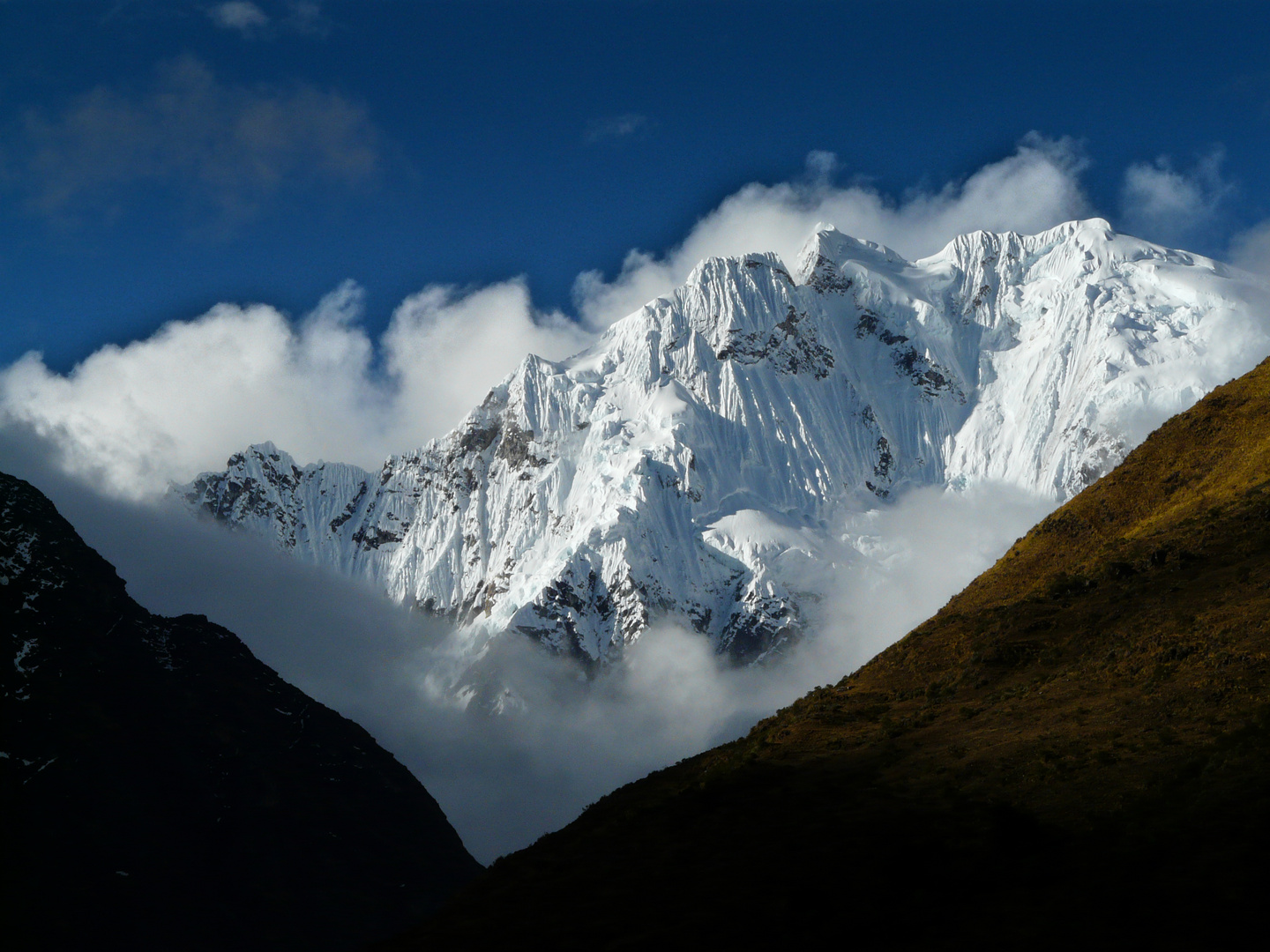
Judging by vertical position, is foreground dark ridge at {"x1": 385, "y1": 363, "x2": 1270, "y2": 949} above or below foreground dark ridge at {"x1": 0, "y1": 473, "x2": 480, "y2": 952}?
below

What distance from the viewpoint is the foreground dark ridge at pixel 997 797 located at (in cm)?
2852

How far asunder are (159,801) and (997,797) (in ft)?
509

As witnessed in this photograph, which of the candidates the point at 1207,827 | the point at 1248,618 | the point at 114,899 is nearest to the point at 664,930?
the point at 1207,827

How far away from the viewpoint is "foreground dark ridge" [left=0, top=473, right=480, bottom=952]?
140 meters

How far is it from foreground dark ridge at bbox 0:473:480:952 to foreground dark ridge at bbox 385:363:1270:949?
11322 centimetres

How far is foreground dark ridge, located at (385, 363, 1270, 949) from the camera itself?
93.6 feet

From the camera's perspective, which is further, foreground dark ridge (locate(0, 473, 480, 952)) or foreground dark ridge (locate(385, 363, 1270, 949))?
foreground dark ridge (locate(0, 473, 480, 952))

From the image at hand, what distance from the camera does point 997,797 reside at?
3697 cm

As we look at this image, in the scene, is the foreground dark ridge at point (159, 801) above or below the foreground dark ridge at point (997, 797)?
above

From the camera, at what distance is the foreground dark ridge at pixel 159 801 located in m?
140

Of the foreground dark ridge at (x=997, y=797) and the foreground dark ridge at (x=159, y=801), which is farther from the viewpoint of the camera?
the foreground dark ridge at (x=159, y=801)

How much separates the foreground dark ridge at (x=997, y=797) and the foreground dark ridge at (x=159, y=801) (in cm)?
11322

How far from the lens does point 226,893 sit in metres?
152

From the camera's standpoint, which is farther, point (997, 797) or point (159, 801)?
point (159, 801)
